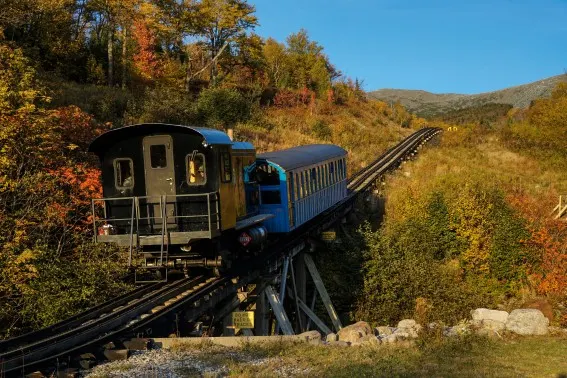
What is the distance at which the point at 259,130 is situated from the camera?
1768 inches

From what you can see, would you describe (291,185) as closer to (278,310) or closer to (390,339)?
(278,310)

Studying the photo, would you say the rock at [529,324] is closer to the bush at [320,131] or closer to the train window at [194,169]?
the train window at [194,169]

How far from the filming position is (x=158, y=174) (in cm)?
1232

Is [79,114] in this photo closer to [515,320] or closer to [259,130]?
[515,320]

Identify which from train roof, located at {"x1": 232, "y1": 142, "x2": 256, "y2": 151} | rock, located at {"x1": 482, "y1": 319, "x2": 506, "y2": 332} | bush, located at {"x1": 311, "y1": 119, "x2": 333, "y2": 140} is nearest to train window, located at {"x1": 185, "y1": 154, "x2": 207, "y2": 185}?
train roof, located at {"x1": 232, "y1": 142, "x2": 256, "y2": 151}

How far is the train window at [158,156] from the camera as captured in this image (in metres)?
12.3

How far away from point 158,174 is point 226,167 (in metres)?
1.63

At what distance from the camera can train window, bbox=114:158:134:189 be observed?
12531 millimetres

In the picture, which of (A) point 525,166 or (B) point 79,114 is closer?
(B) point 79,114

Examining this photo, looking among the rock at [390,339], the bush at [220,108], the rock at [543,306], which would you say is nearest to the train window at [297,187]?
the rock at [543,306]

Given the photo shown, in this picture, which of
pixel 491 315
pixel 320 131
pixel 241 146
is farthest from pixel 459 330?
pixel 320 131

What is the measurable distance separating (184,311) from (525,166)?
37282mm

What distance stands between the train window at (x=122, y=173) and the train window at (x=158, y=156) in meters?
0.63

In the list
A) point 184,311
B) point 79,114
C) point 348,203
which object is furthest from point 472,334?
point 348,203
